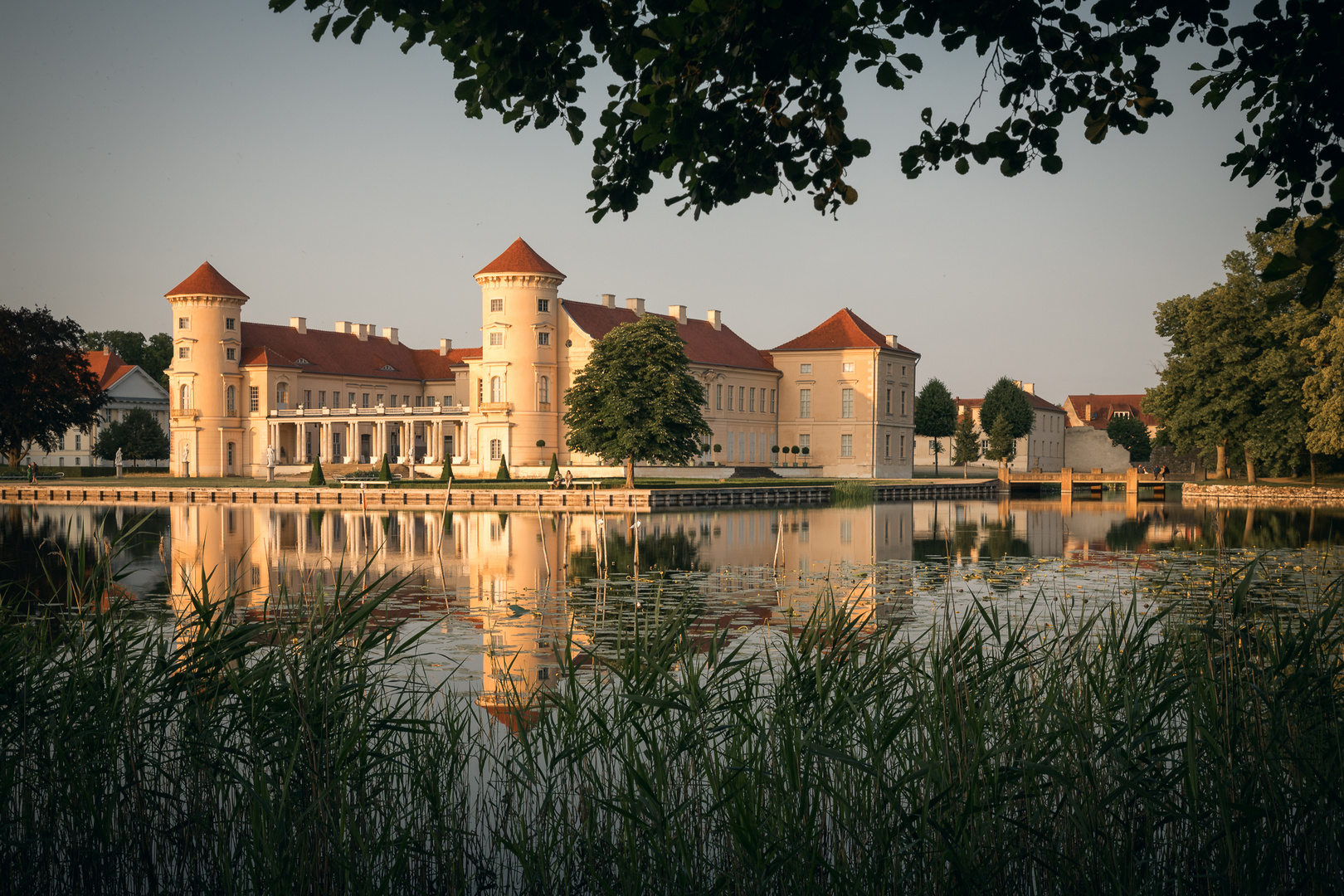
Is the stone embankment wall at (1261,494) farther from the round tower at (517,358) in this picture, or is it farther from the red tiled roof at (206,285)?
Answer: the red tiled roof at (206,285)

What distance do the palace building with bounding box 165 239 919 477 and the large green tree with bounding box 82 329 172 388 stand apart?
998 inches

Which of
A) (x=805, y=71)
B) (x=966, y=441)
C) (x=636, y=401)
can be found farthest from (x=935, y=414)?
(x=805, y=71)

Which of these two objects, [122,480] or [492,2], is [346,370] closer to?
[122,480]

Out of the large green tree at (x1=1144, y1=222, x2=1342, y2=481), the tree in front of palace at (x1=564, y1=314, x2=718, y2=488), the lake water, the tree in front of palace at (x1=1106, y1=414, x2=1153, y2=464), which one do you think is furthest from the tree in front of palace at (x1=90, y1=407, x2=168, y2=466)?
the tree in front of palace at (x1=1106, y1=414, x2=1153, y2=464)

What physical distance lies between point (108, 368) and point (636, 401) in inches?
2000

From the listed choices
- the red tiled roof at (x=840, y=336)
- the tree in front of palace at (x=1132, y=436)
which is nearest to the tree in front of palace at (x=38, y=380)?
the red tiled roof at (x=840, y=336)

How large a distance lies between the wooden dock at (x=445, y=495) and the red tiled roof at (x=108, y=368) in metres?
29.1

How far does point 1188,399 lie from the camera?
50.3 metres

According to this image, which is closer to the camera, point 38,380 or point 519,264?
point 38,380

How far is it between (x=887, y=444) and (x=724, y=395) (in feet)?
36.5

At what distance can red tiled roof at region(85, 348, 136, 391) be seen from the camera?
81.8m

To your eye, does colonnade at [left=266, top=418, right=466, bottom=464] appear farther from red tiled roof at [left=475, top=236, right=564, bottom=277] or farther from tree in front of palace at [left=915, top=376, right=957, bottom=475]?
tree in front of palace at [left=915, top=376, right=957, bottom=475]

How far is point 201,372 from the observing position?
69.4 m

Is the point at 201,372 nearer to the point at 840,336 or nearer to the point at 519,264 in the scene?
the point at 519,264
